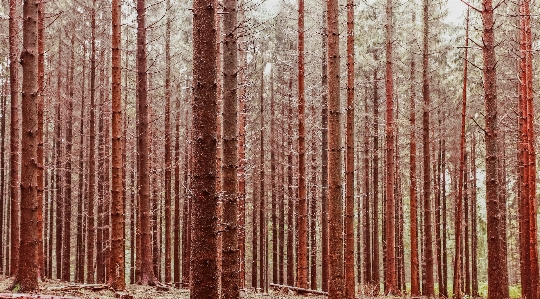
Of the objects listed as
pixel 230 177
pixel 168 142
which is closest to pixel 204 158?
pixel 230 177

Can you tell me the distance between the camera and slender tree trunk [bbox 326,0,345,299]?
33.4 ft

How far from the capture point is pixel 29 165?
9.29 meters

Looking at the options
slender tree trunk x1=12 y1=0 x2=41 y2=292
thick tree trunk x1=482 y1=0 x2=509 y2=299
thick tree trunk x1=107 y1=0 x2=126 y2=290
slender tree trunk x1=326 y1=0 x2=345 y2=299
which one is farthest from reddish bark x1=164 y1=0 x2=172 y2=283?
thick tree trunk x1=482 y1=0 x2=509 y2=299

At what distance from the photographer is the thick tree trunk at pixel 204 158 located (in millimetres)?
5656

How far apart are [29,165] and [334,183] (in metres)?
5.93

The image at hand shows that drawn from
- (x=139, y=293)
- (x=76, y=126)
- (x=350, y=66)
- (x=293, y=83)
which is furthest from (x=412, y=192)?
(x=76, y=126)

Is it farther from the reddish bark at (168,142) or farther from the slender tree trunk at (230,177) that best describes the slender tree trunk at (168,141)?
the slender tree trunk at (230,177)

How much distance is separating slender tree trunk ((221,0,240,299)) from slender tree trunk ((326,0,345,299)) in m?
2.41

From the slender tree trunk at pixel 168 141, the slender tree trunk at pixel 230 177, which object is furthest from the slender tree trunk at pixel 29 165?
the slender tree trunk at pixel 168 141

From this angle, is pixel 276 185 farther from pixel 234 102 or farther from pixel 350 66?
pixel 234 102

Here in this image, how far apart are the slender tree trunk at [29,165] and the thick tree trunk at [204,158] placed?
16.2ft

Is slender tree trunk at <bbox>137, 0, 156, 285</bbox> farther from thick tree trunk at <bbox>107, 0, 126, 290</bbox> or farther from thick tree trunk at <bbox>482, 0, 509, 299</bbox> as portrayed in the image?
thick tree trunk at <bbox>482, 0, 509, 299</bbox>

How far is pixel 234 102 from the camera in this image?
8.95 m

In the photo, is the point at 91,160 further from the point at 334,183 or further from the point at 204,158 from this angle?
the point at 204,158
